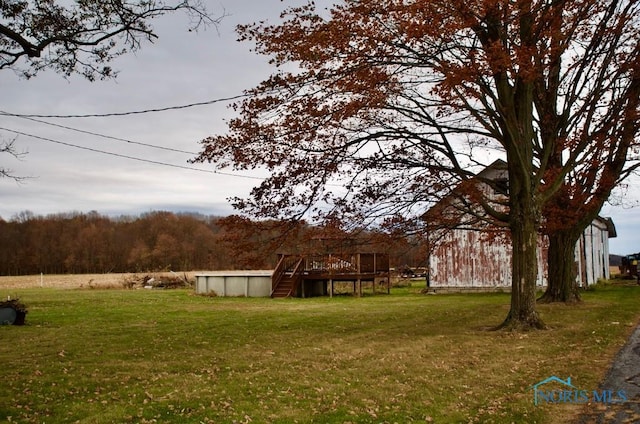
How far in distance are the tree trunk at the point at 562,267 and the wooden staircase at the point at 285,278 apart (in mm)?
11844

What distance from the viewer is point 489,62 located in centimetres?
1145

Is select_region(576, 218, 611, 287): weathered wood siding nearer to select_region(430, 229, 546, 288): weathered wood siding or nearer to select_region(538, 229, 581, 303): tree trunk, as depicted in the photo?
select_region(430, 229, 546, 288): weathered wood siding

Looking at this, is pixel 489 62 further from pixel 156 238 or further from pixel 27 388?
pixel 156 238

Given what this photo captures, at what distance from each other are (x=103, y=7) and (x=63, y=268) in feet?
279

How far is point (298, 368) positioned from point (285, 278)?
20.6 metres

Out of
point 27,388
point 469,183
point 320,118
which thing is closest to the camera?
point 27,388

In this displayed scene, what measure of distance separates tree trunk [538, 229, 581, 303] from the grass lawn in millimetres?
3112

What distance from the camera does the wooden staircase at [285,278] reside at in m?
28.4

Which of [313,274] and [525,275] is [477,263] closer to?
[313,274]

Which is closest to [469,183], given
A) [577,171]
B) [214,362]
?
[577,171]

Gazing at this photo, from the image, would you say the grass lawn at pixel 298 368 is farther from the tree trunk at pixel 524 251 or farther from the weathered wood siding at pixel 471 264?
the weathered wood siding at pixel 471 264

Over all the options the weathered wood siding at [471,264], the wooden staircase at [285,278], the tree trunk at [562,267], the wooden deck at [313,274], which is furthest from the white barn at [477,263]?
the tree trunk at [562,267]

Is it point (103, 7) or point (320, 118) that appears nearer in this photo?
point (103, 7)

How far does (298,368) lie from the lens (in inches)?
364
